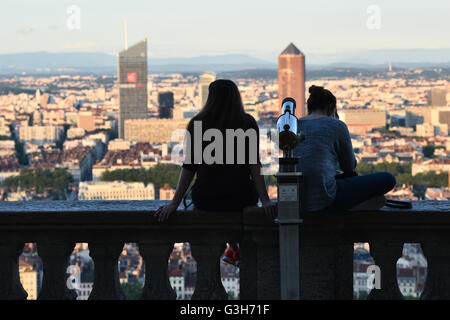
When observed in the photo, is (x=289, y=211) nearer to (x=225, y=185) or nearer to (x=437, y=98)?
(x=225, y=185)

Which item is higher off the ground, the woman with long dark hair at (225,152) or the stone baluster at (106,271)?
the woman with long dark hair at (225,152)

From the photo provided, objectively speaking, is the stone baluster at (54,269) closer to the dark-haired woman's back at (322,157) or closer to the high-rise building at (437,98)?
the dark-haired woman's back at (322,157)

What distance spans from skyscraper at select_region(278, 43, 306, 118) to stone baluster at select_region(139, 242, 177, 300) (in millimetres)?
87286

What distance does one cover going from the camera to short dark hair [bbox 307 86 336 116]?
3.31 metres

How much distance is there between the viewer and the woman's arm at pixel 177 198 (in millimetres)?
3023

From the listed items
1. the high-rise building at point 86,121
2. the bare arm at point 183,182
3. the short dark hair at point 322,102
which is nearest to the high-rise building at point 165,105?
the high-rise building at point 86,121

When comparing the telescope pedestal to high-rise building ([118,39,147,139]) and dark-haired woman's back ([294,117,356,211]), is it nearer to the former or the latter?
dark-haired woman's back ([294,117,356,211])

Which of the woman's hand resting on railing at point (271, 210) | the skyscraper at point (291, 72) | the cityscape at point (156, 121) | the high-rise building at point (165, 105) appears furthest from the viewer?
the high-rise building at point (165, 105)

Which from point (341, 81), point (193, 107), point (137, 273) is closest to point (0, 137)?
point (193, 107)

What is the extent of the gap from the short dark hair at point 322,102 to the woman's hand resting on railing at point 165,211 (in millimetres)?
627

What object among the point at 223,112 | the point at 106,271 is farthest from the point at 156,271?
the point at 223,112

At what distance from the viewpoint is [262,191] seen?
3.09m
